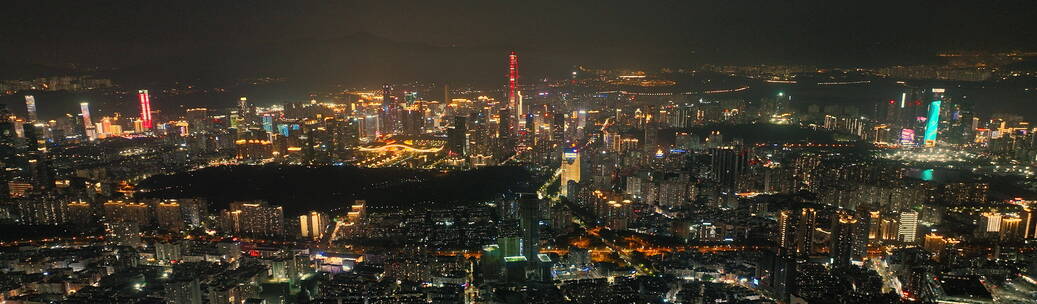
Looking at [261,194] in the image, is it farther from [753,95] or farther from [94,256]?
[753,95]

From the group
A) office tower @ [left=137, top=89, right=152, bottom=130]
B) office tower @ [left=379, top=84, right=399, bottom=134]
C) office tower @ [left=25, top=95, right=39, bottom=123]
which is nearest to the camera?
office tower @ [left=25, top=95, right=39, bottom=123]

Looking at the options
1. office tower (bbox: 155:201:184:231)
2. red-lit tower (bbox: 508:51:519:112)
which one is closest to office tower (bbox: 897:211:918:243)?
office tower (bbox: 155:201:184:231)

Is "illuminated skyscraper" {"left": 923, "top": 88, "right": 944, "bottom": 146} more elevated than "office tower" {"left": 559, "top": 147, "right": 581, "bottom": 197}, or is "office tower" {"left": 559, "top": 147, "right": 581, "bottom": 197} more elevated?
"illuminated skyscraper" {"left": 923, "top": 88, "right": 944, "bottom": 146}

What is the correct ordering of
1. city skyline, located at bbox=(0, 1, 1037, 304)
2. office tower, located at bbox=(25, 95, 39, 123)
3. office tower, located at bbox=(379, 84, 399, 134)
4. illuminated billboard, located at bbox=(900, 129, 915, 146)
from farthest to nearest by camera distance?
office tower, located at bbox=(379, 84, 399, 134) → office tower, located at bbox=(25, 95, 39, 123) → illuminated billboard, located at bbox=(900, 129, 915, 146) → city skyline, located at bbox=(0, 1, 1037, 304)

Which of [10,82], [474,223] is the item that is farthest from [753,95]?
[10,82]

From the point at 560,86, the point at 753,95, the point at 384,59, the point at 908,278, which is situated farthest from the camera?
the point at 384,59

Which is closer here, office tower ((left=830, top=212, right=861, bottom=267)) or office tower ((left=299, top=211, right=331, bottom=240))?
office tower ((left=830, top=212, right=861, bottom=267))

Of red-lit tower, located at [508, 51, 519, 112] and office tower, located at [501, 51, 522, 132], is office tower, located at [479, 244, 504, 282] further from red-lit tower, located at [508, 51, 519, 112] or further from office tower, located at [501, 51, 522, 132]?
red-lit tower, located at [508, 51, 519, 112]
